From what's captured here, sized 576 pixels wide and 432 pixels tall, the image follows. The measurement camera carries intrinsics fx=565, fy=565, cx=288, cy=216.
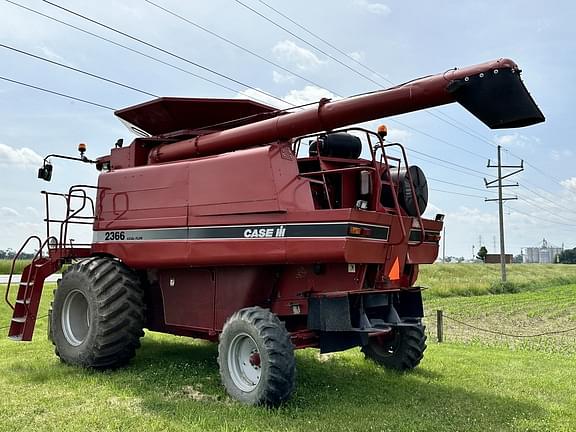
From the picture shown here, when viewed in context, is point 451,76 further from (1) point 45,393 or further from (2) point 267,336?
(1) point 45,393

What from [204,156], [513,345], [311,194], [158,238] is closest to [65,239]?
[158,238]

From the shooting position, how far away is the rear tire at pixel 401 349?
25.0ft

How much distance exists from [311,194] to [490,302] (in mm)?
22370

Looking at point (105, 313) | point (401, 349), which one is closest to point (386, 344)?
point (401, 349)

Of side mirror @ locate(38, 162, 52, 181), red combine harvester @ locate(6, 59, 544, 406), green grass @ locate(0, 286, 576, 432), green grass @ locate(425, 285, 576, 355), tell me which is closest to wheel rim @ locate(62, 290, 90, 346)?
red combine harvester @ locate(6, 59, 544, 406)

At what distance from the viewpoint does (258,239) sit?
6246 millimetres

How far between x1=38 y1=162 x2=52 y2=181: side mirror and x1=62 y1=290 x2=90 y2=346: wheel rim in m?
2.03

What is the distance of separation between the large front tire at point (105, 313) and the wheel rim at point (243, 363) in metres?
1.77

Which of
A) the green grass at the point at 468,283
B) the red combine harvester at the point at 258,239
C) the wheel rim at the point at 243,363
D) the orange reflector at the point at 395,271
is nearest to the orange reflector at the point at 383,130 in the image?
the red combine harvester at the point at 258,239

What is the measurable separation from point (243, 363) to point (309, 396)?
2.72 feet

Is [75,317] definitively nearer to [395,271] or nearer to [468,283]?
[395,271]

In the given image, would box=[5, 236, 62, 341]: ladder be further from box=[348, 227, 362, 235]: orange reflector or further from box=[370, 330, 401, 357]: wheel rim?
box=[348, 227, 362, 235]: orange reflector

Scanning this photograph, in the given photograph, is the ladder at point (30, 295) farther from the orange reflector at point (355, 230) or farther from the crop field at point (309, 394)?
the orange reflector at point (355, 230)

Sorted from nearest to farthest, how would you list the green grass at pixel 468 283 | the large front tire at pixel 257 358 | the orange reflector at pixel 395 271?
the large front tire at pixel 257 358, the orange reflector at pixel 395 271, the green grass at pixel 468 283
